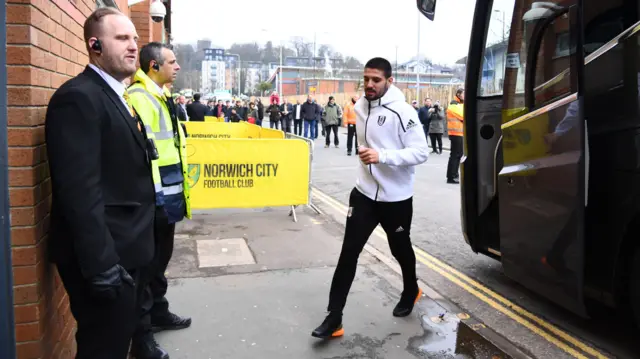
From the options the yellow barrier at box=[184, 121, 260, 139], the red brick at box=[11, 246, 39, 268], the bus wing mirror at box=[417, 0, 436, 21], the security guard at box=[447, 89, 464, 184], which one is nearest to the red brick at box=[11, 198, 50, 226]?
the red brick at box=[11, 246, 39, 268]

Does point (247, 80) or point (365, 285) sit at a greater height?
point (247, 80)

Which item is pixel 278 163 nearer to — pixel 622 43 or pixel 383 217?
pixel 383 217

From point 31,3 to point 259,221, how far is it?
5157 mm

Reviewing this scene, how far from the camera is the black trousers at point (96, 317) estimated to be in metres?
2.16

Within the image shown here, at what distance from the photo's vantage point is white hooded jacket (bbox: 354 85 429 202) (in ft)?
12.0

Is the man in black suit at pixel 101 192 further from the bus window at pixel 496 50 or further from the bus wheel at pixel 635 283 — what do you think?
the bus window at pixel 496 50

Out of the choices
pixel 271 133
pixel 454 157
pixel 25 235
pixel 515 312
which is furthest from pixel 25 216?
pixel 454 157

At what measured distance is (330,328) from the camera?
362 cm

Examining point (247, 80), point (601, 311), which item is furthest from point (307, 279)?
point (247, 80)

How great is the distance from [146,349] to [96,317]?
1197mm

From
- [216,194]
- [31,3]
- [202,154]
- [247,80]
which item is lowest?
[216,194]

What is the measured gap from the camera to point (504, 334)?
382 centimetres

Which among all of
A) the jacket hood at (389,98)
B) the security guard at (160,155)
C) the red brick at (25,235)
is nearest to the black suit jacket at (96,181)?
the red brick at (25,235)

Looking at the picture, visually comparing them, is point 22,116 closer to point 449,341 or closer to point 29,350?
point 29,350
